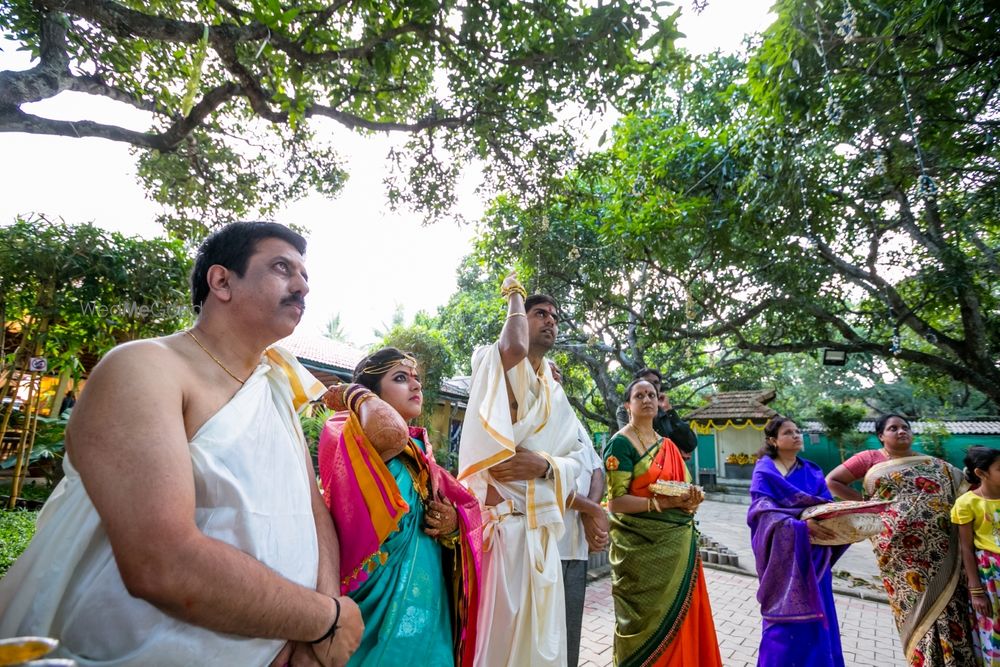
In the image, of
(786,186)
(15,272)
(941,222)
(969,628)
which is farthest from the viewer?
(941,222)

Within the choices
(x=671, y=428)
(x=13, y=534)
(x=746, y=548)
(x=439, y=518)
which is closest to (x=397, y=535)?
(x=439, y=518)

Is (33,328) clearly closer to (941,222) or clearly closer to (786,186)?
(786,186)

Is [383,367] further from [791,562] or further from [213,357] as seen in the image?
[791,562]

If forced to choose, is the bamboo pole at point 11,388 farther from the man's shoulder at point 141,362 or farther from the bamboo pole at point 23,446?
the man's shoulder at point 141,362

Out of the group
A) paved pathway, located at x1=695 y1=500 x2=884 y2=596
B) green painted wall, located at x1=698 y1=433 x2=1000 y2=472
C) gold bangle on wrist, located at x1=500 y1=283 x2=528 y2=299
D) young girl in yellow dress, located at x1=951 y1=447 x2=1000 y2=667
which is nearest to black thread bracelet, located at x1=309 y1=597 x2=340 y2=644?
gold bangle on wrist, located at x1=500 y1=283 x2=528 y2=299

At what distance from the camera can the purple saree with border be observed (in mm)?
3238

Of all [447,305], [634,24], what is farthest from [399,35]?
[447,305]

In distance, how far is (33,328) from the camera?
5590 mm

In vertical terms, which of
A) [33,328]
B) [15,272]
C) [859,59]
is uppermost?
[859,59]

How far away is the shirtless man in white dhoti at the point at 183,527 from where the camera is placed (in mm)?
983

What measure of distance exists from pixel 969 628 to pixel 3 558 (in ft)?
24.6

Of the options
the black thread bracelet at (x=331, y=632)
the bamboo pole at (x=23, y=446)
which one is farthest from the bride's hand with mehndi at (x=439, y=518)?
the bamboo pole at (x=23, y=446)

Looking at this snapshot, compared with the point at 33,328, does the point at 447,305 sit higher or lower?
higher

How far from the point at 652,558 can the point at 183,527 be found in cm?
291
